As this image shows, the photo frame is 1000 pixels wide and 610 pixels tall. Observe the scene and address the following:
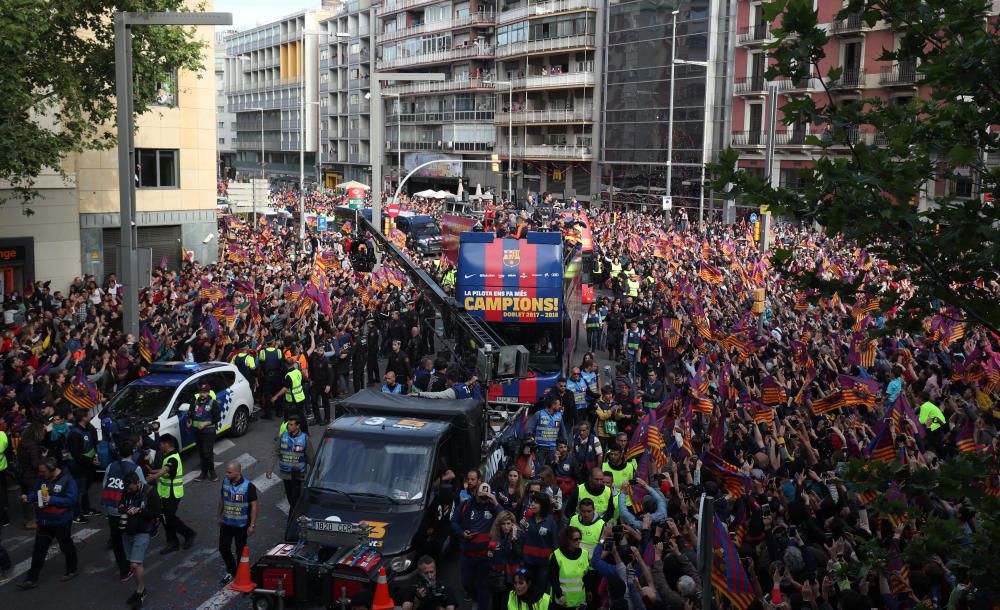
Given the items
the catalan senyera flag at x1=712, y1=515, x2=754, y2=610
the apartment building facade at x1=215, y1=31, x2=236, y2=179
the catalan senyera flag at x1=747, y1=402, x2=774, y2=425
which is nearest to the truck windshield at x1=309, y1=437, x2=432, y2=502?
the catalan senyera flag at x1=712, y1=515, x2=754, y2=610

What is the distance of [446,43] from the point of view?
3204 inches

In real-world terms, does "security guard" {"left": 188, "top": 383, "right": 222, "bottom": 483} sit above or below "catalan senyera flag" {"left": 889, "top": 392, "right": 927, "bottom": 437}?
below

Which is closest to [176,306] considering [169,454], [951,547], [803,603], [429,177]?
[169,454]

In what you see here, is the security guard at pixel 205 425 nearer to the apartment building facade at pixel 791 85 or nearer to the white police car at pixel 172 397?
the white police car at pixel 172 397

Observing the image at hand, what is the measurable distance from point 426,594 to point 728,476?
10.8 ft

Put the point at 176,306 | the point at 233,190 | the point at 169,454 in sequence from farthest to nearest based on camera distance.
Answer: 1. the point at 233,190
2. the point at 176,306
3. the point at 169,454

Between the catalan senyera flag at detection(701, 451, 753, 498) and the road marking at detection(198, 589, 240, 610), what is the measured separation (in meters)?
5.20

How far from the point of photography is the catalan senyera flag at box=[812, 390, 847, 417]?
42.3 feet

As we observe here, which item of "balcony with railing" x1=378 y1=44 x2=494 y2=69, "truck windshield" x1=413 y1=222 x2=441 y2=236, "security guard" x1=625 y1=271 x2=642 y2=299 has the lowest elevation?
"security guard" x1=625 y1=271 x2=642 y2=299

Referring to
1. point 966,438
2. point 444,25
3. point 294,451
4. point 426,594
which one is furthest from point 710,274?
point 444,25

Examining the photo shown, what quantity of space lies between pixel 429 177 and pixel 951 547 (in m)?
Answer: 80.0

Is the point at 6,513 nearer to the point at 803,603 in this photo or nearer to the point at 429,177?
the point at 803,603

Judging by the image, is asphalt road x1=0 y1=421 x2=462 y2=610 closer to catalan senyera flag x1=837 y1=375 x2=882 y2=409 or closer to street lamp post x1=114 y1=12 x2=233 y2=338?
street lamp post x1=114 y1=12 x2=233 y2=338

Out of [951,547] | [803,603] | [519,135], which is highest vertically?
[519,135]
